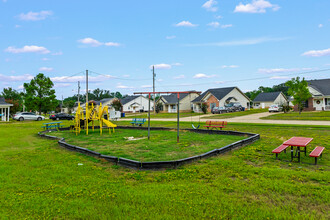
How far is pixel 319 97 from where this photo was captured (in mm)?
43469

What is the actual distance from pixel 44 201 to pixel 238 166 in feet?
19.0

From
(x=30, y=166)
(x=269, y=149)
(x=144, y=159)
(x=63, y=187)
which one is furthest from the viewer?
(x=269, y=149)

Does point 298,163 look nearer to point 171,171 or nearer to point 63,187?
point 171,171

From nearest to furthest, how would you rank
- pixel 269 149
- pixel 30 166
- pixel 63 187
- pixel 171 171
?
pixel 63 187, pixel 171 171, pixel 30 166, pixel 269 149

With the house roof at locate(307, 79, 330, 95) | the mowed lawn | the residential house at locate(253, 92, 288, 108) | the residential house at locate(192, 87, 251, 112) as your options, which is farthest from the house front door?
the mowed lawn

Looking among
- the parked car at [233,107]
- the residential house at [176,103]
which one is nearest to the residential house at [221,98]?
the parked car at [233,107]

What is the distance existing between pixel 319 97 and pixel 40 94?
55.0 metres

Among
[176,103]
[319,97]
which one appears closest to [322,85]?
[319,97]

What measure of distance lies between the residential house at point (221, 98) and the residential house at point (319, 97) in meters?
15.5

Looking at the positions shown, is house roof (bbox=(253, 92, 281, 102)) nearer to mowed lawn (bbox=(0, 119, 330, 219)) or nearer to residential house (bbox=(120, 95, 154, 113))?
residential house (bbox=(120, 95, 154, 113))

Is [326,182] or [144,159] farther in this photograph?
[144,159]

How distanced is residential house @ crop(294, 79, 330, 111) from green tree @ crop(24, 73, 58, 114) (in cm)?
5033

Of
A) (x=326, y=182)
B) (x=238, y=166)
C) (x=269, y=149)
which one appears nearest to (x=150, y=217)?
(x=238, y=166)

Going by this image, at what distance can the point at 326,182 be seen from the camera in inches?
243
